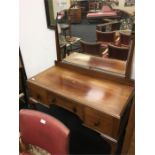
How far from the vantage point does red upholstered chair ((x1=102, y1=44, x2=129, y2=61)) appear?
1.30 metres

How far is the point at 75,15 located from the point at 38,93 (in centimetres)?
74

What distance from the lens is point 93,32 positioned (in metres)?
1.36

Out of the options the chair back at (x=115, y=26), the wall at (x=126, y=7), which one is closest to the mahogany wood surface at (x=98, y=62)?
the chair back at (x=115, y=26)

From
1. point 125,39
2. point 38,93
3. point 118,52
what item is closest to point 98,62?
point 118,52

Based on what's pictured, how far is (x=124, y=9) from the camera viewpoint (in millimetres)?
1158

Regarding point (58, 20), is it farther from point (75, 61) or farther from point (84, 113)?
point (84, 113)

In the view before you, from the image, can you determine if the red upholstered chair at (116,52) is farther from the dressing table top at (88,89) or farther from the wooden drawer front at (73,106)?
the wooden drawer front at (73,106)

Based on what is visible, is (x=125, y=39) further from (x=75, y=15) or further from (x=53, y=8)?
(x=53, y=8)

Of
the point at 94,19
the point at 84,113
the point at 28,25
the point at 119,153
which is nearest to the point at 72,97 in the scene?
the point at 84,113

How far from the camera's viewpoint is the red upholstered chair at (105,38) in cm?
131
